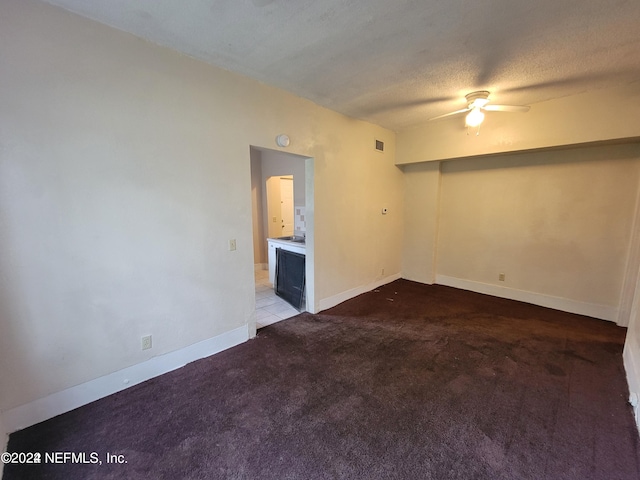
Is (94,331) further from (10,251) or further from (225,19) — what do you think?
(225,19)

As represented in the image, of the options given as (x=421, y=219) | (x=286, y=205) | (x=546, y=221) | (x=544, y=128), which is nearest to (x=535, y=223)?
(x=546, y=221)

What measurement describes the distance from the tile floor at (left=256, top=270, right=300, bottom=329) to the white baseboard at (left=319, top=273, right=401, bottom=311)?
1.33 ft

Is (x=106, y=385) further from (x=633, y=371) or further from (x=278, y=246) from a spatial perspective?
(x=633, y=371)

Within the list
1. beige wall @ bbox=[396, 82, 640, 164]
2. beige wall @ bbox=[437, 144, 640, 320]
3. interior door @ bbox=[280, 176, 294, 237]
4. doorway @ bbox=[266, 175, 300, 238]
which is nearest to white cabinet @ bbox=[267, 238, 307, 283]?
doorway @ bbox=[266, 175, 300, 238]

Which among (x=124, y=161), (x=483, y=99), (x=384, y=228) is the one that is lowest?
(x=384, y=228)

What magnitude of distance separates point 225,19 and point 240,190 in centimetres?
132

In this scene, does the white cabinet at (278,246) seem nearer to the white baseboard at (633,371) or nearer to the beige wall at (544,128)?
the beige wall at (544,128)

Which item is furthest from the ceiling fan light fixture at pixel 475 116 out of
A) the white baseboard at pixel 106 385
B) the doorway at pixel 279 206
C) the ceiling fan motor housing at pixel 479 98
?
the doorway at pixel 279 206

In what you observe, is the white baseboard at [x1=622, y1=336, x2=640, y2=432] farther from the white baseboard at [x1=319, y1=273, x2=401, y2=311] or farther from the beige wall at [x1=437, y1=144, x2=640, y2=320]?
the white baseboard at [x1=319, y1=273, x2=401, y2=311]

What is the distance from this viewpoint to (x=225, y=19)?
5.83 feet

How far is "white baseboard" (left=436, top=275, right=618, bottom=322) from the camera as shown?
3.37m

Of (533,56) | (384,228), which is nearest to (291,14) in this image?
(533,56)

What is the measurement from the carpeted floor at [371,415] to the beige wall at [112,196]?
0.43 meters

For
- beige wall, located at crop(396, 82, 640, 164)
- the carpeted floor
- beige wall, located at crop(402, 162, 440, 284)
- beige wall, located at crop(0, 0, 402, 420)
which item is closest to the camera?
the carpeted floor
